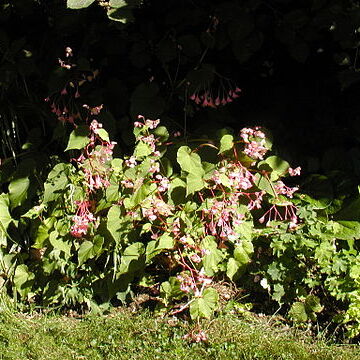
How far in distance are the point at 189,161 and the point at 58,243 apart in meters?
0.85

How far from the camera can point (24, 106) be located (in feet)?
11.3

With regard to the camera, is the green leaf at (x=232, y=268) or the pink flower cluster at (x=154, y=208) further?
the green leaf at (x=232, y=268)

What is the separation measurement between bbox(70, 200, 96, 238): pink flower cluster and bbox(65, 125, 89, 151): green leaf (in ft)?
0.98

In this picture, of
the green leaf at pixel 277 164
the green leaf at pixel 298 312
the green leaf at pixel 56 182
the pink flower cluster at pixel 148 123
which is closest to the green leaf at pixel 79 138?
the green leaf at pixel 56 182

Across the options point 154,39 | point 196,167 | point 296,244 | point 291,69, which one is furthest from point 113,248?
point 291,69

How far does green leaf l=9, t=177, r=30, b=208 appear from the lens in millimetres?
3273

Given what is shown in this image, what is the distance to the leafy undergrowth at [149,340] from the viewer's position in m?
2.78

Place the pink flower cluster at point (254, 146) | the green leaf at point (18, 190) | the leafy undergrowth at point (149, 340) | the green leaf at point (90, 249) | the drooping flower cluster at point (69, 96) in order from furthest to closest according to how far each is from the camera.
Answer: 1. the green leaf at point (18, 190)
2. the drooping flower cluster at point (69, 96)
3. the green leaf at point (90, 249)
4. the pink flower cluster at point (254, 146)
5. the leafy undergrowth at point (149, 340)

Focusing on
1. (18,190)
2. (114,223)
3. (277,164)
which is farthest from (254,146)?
(18,190)

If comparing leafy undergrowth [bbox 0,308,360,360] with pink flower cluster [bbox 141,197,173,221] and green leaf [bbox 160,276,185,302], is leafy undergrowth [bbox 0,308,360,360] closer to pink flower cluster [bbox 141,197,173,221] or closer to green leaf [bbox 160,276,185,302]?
green leaf [bbox 160,276,185,302]

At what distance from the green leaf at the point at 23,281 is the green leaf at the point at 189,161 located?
3.76 feet

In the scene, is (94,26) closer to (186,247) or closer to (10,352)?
(186,247)

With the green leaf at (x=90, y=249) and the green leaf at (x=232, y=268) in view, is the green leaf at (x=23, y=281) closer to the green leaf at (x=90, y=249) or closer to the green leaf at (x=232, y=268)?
the green leaf at (x=90, y=249)

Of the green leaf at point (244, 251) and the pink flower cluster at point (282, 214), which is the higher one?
the pink flower cluster at point (282, 214)
